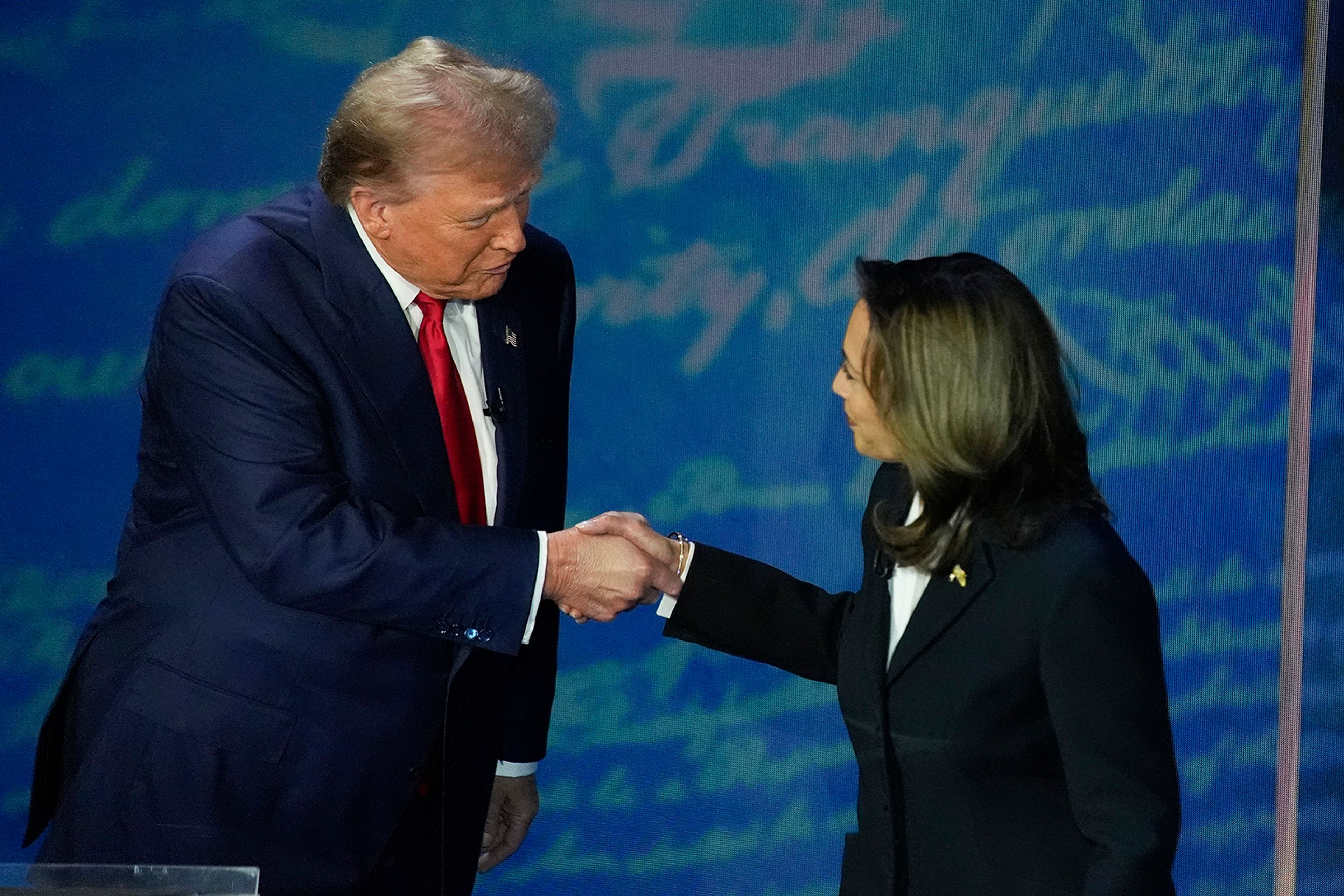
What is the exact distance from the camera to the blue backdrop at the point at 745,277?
3.30 m

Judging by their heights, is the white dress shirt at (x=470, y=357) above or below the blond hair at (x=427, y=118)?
below

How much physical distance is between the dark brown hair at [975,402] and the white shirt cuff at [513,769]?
105 centimetres

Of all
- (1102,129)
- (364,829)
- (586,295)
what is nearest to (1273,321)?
(1102,129)

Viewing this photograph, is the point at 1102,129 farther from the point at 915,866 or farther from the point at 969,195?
the point at 915,866

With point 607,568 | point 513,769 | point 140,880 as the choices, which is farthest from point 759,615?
point 140,880

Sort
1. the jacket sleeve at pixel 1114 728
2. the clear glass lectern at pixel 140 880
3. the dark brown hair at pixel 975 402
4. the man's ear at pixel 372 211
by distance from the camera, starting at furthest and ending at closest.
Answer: the man's ear at pixel 372 211, the dark brown hair at pixel 975 402, the jacket sleeve at pixel 1114 728, the clear glass lectern at pixel 140 880

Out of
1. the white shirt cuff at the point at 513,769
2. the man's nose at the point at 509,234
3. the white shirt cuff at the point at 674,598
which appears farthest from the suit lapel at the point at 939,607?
the white shirt cuff at the point at 513,769

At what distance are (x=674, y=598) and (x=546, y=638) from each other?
313 mm

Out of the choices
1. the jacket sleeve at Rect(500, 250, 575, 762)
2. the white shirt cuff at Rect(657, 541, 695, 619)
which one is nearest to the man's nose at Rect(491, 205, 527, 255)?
the jacket sleeve at Rect(500, 250, 575, 762)

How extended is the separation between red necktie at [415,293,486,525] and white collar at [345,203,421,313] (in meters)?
0.02

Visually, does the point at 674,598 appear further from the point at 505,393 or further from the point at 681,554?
the point at 505,393

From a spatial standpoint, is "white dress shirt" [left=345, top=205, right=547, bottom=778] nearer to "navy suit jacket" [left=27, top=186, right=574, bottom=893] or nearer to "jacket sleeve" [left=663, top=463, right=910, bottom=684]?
"navy suit jacket" [left=27, top=186, right=574, bottom=893]

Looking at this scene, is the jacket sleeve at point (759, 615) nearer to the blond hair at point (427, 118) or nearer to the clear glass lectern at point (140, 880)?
the blond hair at point (427, 118)

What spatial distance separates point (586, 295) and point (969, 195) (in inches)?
36.9
